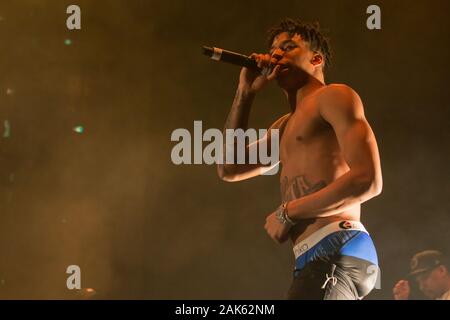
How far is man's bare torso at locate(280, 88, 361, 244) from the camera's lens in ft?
6.06

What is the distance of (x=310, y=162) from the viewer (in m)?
1.88

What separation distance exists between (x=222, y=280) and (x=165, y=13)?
1390 mm

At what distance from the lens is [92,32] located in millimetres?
3551

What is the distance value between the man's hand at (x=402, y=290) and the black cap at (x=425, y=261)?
0.20 ft

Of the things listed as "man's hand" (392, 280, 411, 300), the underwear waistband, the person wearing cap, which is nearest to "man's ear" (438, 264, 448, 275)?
the person wearing cap

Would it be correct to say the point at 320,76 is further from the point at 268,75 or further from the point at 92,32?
the point at 92,32

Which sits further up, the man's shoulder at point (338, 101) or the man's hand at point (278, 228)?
the man's shoulder at point (338, 101)

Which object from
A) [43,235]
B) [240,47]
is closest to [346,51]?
[240,47]

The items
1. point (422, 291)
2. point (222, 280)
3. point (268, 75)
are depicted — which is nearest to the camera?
point (268, 75)

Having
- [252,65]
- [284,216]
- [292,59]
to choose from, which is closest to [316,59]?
[292,59]

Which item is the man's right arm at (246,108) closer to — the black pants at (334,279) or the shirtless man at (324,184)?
the shirtless man at (324,184)

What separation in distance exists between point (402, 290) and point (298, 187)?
5.26 ft

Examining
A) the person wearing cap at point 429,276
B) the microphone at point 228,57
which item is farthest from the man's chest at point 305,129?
the person wearing cap at point 429,276

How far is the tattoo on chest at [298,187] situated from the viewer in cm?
185
